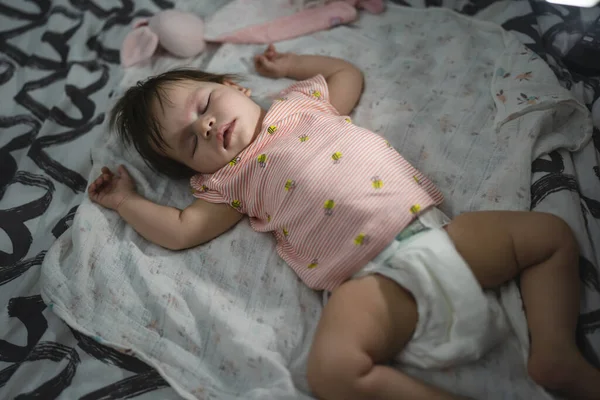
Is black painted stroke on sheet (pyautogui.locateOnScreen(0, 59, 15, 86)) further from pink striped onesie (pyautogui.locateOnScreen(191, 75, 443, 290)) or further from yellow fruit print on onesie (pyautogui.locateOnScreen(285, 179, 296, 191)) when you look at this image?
yellow fruit print on onesie (pyautogui.locateOnScreen(285, 179, 296, 191))

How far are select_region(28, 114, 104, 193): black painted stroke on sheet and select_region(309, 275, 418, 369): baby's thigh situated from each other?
2.78 ft

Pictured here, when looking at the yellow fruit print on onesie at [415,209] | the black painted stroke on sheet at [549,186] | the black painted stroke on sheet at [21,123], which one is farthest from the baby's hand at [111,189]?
the black painted stroke on sheet at [549,186]

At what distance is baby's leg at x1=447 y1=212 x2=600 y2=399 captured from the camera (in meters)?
0.85

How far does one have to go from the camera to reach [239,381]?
3.29 ft

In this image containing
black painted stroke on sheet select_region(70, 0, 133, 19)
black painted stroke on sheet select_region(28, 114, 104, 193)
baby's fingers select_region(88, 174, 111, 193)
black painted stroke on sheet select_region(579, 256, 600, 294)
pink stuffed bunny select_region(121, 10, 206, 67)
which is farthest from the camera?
black painted stroke on sheet select_region(70, 0, 133, 19)

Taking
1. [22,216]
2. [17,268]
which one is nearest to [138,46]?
[22,216]

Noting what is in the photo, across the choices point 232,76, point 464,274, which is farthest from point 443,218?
point 232,76

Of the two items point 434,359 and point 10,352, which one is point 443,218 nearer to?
point 434,359

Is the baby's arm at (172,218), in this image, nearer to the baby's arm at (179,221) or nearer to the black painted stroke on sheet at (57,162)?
the baby's arm at (179,221)

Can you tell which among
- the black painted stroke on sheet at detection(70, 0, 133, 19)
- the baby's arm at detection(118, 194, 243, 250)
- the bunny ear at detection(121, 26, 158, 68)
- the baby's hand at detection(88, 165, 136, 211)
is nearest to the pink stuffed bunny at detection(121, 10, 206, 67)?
the bunny ear at detection(121, 26, 158, 68)

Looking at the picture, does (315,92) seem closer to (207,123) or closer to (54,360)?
(207,123)

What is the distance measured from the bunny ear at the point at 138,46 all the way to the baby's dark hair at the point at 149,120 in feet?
1.04

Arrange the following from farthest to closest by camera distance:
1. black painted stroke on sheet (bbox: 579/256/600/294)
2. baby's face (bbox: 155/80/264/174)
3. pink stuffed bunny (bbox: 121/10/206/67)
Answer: pink stuffed bunny (bbox: 121/10/206/67) < baby's face (bbox: 155/80/264/174) < black painted stroke on sheet (bbox: 579/256/600/294)

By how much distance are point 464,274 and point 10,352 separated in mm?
1022
